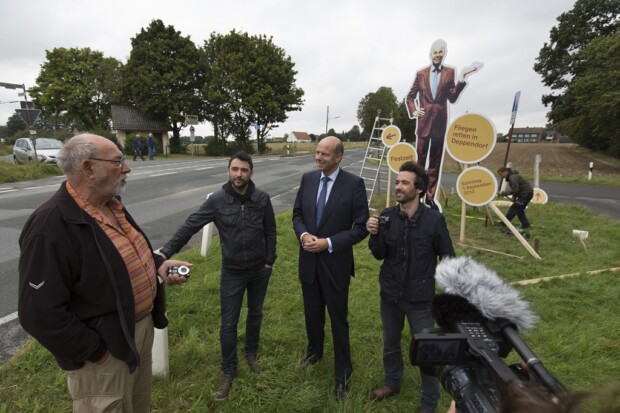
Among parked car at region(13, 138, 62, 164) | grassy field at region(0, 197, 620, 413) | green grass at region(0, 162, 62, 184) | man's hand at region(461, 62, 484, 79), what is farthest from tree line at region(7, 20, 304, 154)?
Answer: grassy field at region(0, 197, 620, 413)

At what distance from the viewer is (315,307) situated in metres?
2.82

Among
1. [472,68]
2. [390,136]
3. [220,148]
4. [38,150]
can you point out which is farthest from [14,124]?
[472,68]

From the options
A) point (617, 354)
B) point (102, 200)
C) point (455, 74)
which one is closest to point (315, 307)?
point (102, 200)

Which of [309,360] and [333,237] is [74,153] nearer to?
[333,237]

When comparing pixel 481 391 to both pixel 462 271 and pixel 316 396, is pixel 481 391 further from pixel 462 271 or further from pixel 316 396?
pixel 316 396

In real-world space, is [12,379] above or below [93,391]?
below

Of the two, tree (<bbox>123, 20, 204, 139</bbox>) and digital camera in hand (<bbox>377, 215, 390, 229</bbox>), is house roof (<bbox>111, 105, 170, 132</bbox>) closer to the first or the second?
tree (<bbox>123, 20, 204, 139</bbox>)

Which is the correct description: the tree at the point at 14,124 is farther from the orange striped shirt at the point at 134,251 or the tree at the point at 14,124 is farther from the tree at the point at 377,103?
the orange striped shirt at the point at 134,251

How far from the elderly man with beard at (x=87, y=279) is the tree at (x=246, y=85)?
31909mm

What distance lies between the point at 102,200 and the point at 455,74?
6.50 metres

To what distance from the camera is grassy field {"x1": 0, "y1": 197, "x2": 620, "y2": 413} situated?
2.50 m

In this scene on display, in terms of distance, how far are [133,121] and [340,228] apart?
3442cm

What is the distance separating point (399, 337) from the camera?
269 cm

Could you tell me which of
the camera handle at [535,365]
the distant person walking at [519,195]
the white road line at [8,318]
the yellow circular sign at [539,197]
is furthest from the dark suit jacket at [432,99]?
the white road line at [8,318]
